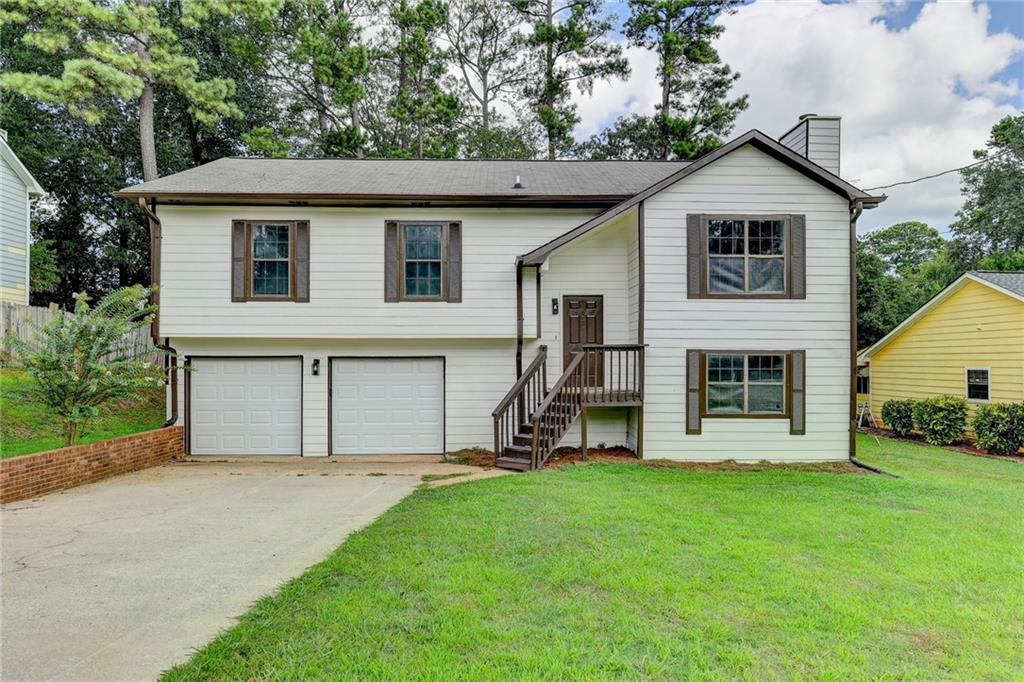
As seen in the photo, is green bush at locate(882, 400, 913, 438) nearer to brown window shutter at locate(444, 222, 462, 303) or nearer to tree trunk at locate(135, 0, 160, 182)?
brown window shutter at locate(444, 222, 462, 303)

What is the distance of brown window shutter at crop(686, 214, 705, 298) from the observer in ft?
30.6

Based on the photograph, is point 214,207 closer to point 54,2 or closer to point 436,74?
point 54,2

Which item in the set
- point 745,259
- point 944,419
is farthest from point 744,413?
point 944,419

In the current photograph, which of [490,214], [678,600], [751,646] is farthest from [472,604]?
[490,214]

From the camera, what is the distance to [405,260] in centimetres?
1005

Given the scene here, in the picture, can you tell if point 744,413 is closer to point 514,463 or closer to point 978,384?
point 514,463

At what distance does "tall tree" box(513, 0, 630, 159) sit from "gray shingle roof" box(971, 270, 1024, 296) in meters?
14.6

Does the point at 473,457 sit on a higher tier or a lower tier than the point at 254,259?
lower

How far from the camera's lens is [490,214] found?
1015 centimetres

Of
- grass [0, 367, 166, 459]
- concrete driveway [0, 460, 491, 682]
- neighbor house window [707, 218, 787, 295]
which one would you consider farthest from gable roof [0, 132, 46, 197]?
neighbor house window [707, 218, 787, 295]

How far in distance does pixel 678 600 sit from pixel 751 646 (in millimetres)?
603

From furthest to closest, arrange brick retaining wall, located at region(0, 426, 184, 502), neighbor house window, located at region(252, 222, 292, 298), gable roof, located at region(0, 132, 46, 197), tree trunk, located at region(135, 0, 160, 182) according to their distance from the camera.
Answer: tree trunk, located at region(135, 0, 160, 182), gable roof, located at region(0, 132, 46, 197), neighbor house window, located at region(252, 222, 292, 298), brick retaining wall, located at region(0, 426, 184, 502)

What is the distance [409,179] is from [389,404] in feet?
15.5

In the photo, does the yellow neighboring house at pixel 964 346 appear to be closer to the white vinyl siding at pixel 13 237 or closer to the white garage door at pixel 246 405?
the white garage door at pixel 246 405
